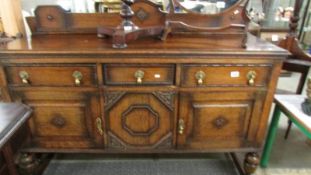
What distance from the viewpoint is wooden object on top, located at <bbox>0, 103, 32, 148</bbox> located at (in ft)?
2.02

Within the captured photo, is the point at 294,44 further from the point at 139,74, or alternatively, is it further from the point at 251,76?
the point at 139,74

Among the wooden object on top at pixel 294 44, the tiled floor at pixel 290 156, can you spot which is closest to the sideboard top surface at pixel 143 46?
the wooden object on top at pixel 294 44

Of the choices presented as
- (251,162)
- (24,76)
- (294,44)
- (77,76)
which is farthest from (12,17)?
(294,44)

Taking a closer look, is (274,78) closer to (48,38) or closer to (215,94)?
(215,94)

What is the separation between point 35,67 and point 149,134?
0.67 meters

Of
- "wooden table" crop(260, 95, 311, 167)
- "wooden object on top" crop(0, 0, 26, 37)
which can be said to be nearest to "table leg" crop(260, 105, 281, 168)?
"wooden table" crop(260, 95, 311, 167)

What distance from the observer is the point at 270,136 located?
4.74ft

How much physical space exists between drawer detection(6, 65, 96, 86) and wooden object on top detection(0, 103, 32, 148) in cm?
40

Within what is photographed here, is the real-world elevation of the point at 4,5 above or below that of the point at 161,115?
above

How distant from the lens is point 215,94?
3.88ft

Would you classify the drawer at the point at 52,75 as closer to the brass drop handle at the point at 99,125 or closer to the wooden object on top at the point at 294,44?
the brass drop handle at the point at 99,125

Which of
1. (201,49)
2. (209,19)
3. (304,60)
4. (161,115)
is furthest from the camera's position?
(304,60)

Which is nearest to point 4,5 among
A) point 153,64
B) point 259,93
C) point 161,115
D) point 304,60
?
point 153,64

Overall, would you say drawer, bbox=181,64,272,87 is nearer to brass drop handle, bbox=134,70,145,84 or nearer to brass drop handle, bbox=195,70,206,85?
brass drop handle, bbox=195,70,206,85
